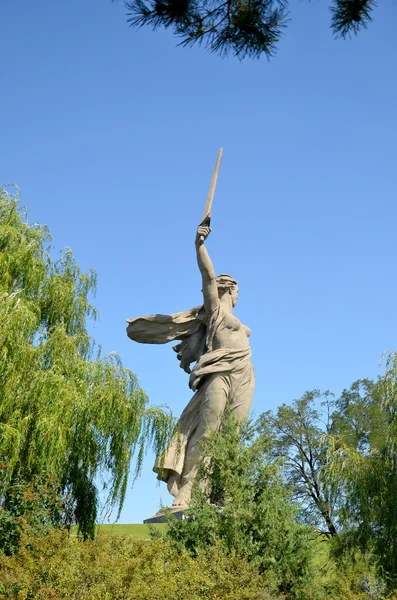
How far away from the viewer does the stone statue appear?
1010 cm

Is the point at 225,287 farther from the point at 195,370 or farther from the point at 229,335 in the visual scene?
the point at 195,370

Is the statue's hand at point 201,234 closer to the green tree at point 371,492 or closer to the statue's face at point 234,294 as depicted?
the statue's face at point 234,294

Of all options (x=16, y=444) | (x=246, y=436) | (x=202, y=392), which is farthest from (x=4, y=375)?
(x=246, y=436)

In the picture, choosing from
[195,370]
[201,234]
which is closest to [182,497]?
[195,370]

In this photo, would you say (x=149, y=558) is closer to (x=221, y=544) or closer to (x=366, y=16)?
(x=221, y=544)

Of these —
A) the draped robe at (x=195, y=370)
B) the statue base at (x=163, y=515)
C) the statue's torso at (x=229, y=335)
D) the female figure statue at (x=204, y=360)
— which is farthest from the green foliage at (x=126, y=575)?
the statue's torso at (x=229, y=335)

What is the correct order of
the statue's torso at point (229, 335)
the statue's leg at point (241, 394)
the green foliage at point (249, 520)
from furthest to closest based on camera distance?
the statue's torso at point (229, 335) → the statue's leg at point (241, 394) → the green foliage at point (249, 520)

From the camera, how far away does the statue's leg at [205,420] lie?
9852 millimetres

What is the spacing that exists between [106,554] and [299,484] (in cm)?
1895

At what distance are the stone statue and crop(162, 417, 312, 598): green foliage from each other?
0.92 m

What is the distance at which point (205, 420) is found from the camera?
1015cm

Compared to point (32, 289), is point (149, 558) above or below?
below

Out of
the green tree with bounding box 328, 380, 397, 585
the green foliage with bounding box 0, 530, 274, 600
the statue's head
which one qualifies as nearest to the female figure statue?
the statue's head

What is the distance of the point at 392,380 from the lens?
13.7 m
